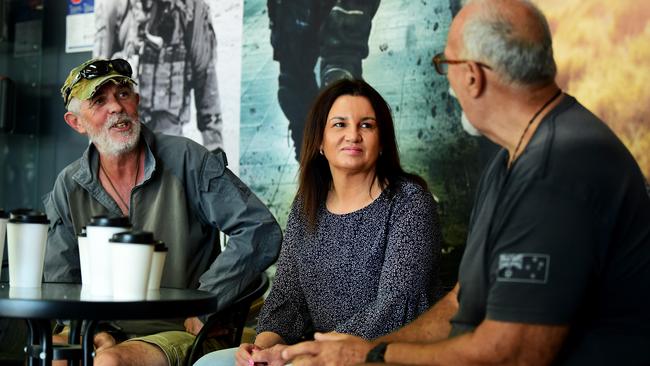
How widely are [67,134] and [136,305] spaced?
11.9ft

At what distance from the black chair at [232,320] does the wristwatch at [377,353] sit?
108 cm

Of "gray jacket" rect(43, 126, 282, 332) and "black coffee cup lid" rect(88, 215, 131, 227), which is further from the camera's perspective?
"gray jacket" rect(43, 126, 282, 332)

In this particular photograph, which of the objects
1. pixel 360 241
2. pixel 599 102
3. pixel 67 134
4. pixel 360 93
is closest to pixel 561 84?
pixel 599 102

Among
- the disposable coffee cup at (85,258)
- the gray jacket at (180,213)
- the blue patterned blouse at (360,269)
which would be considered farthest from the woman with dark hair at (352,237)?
the disposable coffee cup at (85,258)

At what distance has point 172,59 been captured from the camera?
516 centimetres

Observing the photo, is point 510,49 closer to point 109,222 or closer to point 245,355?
point 109,222

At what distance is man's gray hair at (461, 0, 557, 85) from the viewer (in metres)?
1.96

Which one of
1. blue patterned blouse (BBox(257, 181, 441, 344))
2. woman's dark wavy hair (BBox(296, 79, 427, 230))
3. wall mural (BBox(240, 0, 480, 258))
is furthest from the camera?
wall mural (BBox(240, 0, 480, 258))

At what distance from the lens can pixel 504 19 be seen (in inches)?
77.5

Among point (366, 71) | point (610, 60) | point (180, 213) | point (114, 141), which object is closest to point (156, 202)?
point (180, 213)

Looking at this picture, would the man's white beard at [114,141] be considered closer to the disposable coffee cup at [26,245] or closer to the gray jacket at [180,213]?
the gray jacket at [180,213]

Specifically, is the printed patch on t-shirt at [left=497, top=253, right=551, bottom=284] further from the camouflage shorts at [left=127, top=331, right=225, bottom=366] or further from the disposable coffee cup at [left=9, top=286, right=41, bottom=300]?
the camouflage shorts at [left=127, top=331, right=225, bottom=366]

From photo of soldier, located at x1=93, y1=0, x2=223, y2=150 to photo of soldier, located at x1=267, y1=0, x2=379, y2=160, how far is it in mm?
451

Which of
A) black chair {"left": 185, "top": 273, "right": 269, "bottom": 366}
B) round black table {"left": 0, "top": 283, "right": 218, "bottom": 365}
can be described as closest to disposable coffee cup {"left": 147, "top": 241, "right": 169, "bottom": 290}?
round black table {"left": 0, "top": 283, "right": 218, "bottom": 365}
